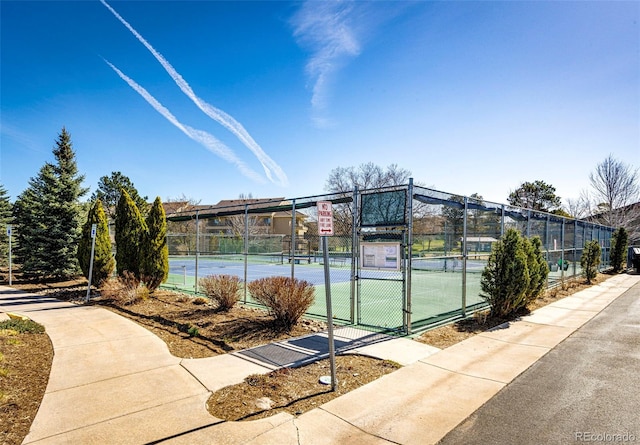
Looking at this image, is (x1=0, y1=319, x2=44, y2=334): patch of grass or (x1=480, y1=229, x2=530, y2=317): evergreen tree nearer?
(x1=0, y1=319, x2=44, y2=334): patch of grass

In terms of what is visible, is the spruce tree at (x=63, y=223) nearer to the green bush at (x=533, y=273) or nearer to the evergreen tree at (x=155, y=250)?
the evergreen tree at (x=155, y=250)

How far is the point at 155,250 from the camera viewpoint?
11.3 meters

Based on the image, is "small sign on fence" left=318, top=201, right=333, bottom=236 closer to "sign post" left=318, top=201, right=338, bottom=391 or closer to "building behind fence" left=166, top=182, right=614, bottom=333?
"sign post" left=318, top=201, right=338, bottom=391

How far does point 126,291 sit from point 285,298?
5.48 m

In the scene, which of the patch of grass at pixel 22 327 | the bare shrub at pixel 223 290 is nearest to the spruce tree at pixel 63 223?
the patch of grass at pixel 22 327

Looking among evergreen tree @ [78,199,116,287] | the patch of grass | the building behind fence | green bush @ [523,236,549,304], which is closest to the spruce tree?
evergreen tree @ [78,199,116,287]

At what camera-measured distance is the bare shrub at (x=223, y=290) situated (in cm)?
879

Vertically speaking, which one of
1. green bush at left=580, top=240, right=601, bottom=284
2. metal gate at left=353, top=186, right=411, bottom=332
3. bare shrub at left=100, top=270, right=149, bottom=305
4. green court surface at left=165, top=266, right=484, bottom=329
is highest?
metal gate at left=353, top=186, right=411, bottom=332

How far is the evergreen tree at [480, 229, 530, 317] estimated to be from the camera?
822 centimetres

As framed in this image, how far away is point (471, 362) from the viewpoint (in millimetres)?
5492

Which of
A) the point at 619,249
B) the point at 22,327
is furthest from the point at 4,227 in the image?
the point at 619,249

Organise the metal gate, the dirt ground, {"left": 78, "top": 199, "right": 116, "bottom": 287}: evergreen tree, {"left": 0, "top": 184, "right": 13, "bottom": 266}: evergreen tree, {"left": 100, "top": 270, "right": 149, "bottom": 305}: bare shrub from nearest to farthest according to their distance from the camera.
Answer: the dirt ground
the metal gate
{"left": 100, "top": 270, "right": 149, "bottom": 305}: bare shrub
{"left": 78, "top": 199, "right": 116, "bottom": 287}: evergreen tree
{"left": 0, "top": 184, "right": 13, "bottom": 266}: evergreen tree
